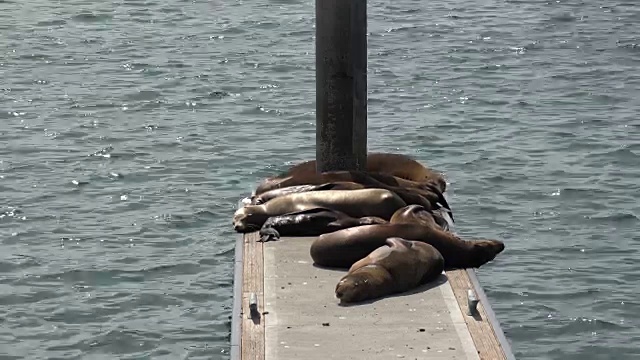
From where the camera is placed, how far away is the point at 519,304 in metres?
14.1

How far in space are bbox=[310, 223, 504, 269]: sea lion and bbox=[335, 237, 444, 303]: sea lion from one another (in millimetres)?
144

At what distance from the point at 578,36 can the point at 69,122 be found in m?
10.4

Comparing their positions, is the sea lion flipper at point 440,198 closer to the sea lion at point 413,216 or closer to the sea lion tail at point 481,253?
the sea lion at point 413,216

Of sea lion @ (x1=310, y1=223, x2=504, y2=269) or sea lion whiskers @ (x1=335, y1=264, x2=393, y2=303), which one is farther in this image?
sea lion @ (x1=310, y1=223, x2=504, y2=269)

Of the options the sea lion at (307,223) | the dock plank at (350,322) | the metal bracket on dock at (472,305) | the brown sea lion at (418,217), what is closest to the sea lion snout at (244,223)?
the sea lion at (307,223)

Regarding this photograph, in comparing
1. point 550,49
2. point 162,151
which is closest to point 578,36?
point 550,49

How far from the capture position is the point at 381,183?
14008 millimetres

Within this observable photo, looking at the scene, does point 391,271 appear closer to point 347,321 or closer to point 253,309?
point 347,321

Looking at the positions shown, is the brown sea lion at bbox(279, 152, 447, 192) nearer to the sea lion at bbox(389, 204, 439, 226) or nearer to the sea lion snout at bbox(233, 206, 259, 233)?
the sea lion snout at bbox(233, 206, 259, 233)

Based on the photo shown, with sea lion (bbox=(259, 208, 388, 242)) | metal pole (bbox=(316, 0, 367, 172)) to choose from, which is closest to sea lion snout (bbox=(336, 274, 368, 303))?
sea lion (bbox=(259, 208, 388, 242))

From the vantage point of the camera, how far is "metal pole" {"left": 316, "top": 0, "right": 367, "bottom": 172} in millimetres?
14078

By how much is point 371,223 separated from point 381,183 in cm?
99

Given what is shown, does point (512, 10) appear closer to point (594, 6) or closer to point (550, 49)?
point (594, 6)

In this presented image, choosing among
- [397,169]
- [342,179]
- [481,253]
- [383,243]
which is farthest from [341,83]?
[481,253]
